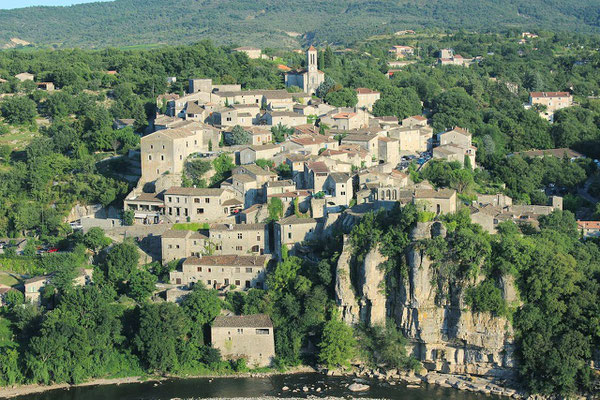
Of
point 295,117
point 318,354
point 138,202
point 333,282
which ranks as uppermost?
point 295,117

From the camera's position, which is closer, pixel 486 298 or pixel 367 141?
pixel 486 298

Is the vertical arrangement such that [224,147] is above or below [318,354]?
above

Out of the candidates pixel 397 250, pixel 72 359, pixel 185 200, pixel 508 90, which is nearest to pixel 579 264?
pixel 397 250

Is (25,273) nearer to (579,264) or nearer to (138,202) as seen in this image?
(138,202)

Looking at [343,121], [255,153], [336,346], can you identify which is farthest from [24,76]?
[336,346]

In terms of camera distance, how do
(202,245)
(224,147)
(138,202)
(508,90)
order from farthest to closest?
(508,90)
(224,147)
(138,202)
(202,245)

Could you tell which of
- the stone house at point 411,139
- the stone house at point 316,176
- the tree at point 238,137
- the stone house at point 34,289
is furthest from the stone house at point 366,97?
the stone house at point 34,289

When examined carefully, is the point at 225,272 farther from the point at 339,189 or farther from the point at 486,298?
the point at 486,298
